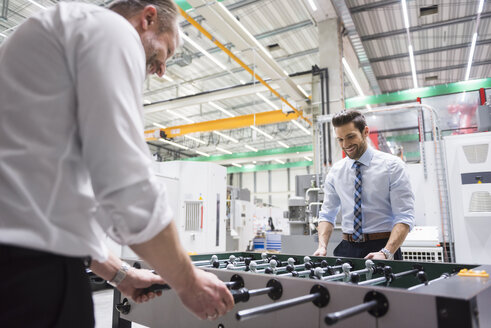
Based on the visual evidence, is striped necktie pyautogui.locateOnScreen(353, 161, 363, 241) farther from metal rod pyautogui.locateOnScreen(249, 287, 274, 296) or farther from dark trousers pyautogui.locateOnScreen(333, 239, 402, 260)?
metal rod pyautogui.locateOnScreen(249, 287, 274, 296)

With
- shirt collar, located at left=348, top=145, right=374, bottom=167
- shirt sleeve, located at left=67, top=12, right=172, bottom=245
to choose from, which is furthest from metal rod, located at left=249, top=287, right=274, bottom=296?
shirt collar, located at left=348, top=145, right=374, bottom=167

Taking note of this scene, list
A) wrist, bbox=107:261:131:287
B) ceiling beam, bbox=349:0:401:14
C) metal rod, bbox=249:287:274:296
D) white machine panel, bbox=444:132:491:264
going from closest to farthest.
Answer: metal rod, bbox=249:287:274:296
wrist, bbox=107:261:131:287
white machine panel, bbox=444:132:491:264
ceiling beam, bbox=349:0:401:14

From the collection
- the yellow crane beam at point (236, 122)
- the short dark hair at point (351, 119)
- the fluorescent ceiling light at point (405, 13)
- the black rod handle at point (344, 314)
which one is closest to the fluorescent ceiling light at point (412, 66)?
the fluorescent ceiling light at point (405, 13)

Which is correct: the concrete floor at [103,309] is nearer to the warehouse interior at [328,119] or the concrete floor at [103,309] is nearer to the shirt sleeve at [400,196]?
the warehouse interior at [328,119]

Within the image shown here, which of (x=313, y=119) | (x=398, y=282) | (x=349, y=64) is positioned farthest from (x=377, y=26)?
(x=398, y=282)

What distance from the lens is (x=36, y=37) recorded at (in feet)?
2.63

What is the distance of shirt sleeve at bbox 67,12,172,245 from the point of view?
750 millimetres

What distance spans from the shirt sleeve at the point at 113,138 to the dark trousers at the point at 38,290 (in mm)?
134

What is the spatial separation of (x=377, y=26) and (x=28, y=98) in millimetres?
8071

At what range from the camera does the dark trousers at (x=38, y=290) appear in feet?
2.33

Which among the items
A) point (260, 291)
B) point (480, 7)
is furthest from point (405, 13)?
point (260, 291)

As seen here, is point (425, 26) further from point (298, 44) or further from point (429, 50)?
point (298, 44)

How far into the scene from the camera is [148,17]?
1.03m

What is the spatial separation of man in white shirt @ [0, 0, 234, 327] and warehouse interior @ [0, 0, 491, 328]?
0.25ft
